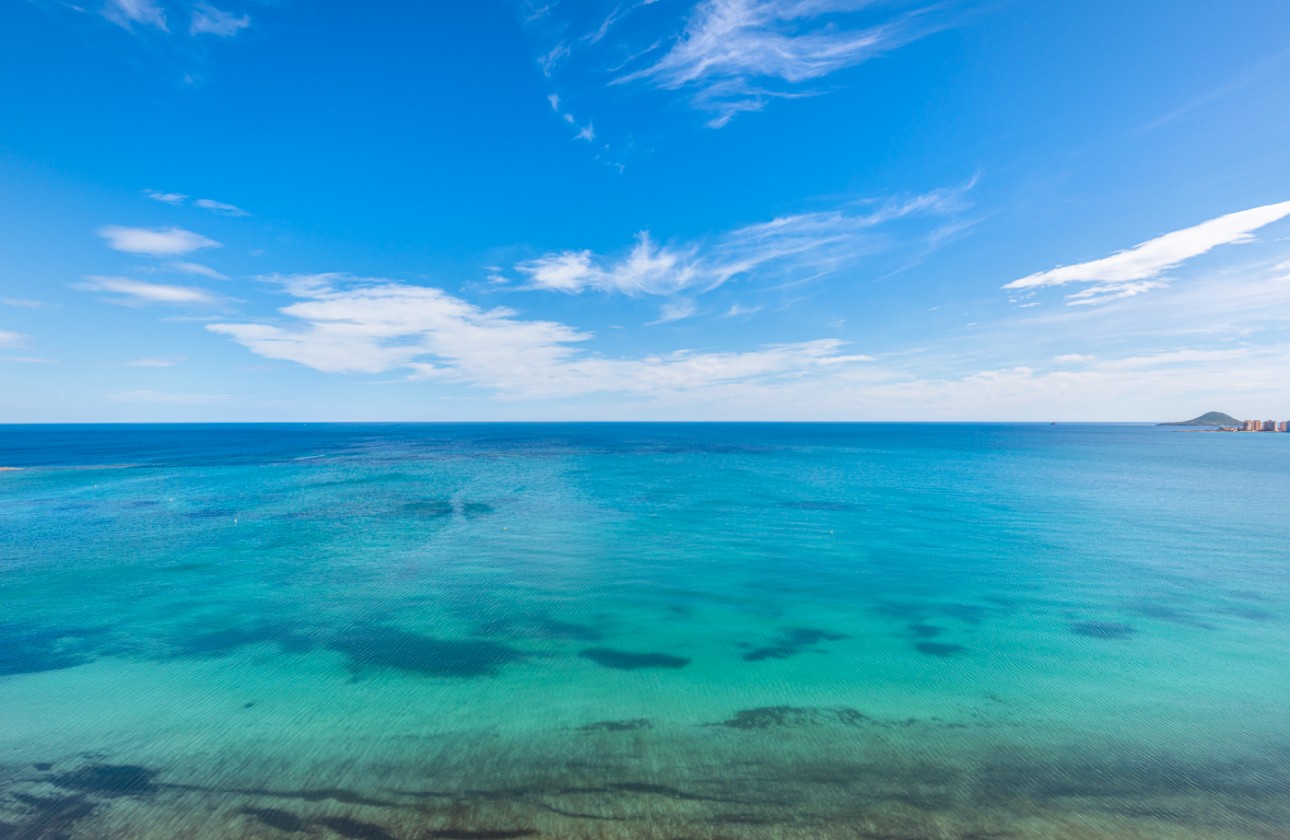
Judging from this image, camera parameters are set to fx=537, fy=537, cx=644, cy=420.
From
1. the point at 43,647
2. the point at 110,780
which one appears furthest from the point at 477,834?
the point at 43,647

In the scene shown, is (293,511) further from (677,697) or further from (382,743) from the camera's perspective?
(677,697)

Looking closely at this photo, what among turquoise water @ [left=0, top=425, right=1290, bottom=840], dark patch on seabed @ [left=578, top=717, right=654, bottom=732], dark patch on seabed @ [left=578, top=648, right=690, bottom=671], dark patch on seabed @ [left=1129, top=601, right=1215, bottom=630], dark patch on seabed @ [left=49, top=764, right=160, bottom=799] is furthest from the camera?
dark patch on seabed @ [left=1129, top=601, right=1215, bottom=630]

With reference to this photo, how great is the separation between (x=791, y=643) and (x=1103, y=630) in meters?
12.5

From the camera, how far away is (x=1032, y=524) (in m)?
39.7

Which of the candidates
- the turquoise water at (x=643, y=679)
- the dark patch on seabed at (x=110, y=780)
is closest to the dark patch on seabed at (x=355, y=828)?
the turquoise water at (x=643, y=679)

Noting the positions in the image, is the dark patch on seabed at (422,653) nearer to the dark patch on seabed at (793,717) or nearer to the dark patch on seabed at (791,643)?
the dark patch on seabed at (793,717)

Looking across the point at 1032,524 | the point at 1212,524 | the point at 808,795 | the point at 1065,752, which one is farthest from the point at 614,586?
the point at 1212,524

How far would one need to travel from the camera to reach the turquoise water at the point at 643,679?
11273 mm

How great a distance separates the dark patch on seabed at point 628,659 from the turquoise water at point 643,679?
11 centimetres

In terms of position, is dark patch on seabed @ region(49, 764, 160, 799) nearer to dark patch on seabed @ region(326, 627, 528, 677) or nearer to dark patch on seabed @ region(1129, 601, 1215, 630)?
dark patch on seabed @ region(326, 627, 528, 677)

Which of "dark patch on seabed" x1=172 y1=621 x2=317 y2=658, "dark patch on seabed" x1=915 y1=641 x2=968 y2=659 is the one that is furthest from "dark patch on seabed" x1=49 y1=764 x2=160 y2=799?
"dark patch on seabed" x1=915 y1=641 x2=968 y2=659

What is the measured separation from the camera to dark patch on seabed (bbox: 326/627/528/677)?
17.5 meters

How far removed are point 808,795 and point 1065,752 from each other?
711cm

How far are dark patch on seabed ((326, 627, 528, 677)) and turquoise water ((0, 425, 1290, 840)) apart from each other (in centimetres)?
17
